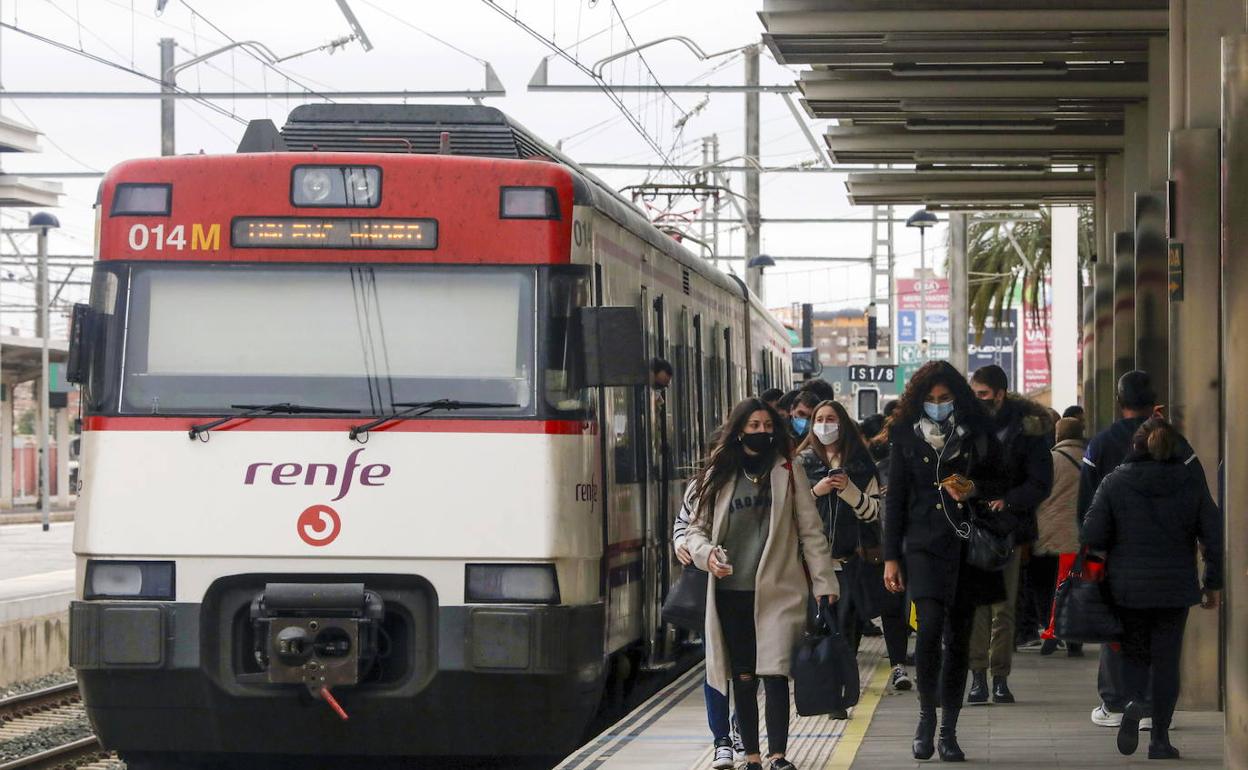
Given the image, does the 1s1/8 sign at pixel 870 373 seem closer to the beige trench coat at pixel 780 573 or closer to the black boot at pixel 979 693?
the black boot at pixel 979 693

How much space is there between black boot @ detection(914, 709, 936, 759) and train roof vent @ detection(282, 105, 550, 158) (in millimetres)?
3725

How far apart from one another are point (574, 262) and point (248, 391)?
1641 millimetres

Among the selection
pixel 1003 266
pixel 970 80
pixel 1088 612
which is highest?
pixel 1003 266

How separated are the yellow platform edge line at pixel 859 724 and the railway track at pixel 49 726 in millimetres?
4747

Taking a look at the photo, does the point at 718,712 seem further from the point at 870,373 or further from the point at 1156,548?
the point at 870,373

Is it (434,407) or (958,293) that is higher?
(958,293)

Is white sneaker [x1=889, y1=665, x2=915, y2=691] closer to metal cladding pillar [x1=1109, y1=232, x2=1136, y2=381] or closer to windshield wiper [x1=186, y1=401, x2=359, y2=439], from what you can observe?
Result: windshield wiper [x1=186, y1=401, x2=359, y2=439]

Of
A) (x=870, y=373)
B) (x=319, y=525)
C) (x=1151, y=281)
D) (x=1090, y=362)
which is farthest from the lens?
(x=870, y=373)

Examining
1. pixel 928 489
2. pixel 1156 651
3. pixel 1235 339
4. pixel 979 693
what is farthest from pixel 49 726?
pixel 1235 339

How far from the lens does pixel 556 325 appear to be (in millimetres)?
9750

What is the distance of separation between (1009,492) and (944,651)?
0.78 metres

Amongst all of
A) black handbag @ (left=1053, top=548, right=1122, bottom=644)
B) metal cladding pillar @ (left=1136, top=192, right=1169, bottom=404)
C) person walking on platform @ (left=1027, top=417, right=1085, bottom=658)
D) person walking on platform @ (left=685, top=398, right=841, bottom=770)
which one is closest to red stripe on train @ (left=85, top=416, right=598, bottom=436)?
person walking on platform @ (left=685, top=398, right=841, bottom=770)

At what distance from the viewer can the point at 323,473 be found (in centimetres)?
961

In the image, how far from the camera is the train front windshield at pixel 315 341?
970 centimetres
